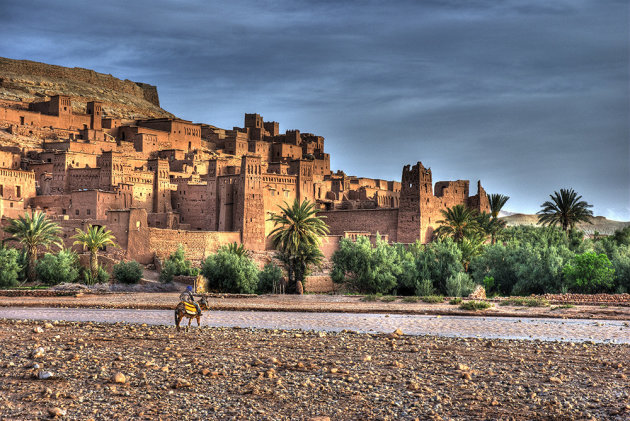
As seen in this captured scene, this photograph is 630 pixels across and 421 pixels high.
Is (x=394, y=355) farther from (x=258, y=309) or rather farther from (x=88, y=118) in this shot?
(x=88, y=118)

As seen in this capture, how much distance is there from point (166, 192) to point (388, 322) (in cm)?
3190

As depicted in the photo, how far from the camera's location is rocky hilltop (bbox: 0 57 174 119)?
7744 centimetres

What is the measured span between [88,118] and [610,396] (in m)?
61.7

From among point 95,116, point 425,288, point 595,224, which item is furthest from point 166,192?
point 595,224

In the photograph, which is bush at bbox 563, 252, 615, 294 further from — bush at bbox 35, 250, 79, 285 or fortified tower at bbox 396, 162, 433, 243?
bush at bbox 35, 250, 79, 285

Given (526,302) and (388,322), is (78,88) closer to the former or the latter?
(526,302)

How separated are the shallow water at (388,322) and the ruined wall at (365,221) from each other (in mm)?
24092

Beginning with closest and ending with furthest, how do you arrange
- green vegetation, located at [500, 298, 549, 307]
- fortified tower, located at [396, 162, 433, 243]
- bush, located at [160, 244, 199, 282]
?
green vegetation, located at [500, 298, 549, 307]
bush, located at [160, 244, 199, 282]
fortified tower, located at [396, 162, 433, 243]

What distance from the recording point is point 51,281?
36.5 m

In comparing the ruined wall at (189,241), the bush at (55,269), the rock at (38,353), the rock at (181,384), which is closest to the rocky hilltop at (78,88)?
the ruined wall at (189,241)

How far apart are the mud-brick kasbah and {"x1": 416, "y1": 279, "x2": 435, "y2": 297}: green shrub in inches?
495

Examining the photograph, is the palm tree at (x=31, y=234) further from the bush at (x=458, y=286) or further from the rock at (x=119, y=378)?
the rock at (x=119, y=378)

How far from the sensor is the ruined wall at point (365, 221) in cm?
4908

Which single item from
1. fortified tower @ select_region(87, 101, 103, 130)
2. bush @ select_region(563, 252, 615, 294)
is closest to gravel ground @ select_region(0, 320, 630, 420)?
bush @ select_region(563, 252, 615, 294)
